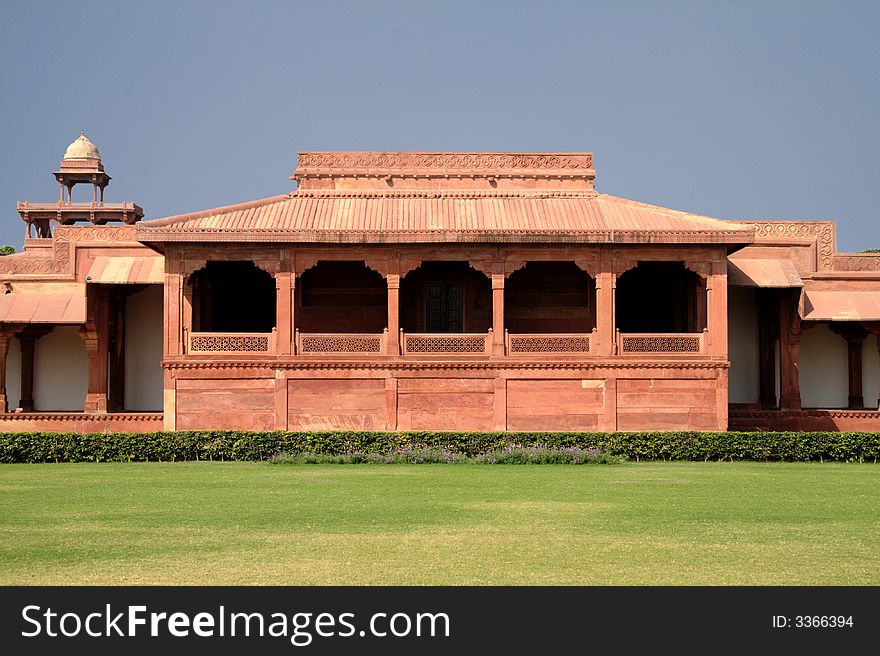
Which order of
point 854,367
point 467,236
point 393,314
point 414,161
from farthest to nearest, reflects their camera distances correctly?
point 854,367 < point 414,161 < point 393,314 < point 467,236

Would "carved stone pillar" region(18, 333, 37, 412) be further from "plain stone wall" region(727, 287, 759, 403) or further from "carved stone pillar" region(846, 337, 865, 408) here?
"carved stone pillar" region(846, 337, 865, 408)

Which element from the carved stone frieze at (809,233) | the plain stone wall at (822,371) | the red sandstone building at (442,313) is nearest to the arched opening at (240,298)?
the red sandstone building at (442,313)

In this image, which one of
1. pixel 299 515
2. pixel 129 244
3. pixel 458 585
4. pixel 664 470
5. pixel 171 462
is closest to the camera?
pixel 458 585

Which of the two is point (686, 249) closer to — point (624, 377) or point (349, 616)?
point (624, 377)

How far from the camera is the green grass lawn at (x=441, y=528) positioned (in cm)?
1015

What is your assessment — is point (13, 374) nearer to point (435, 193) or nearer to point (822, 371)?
point (435, 193)

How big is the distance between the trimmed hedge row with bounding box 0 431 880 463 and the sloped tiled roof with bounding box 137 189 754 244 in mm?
4964

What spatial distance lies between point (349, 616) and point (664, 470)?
14.1m

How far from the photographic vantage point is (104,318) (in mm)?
31078

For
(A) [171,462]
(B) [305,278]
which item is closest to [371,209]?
(B) [305,278]

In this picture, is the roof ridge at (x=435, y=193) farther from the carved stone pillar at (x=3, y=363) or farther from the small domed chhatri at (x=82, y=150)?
the small domed chhatri at (x=82, y=150)

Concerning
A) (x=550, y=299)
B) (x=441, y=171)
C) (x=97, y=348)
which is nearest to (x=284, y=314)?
(x=97, y=348)

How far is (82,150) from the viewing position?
53.6m

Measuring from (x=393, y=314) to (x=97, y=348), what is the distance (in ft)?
27.7
